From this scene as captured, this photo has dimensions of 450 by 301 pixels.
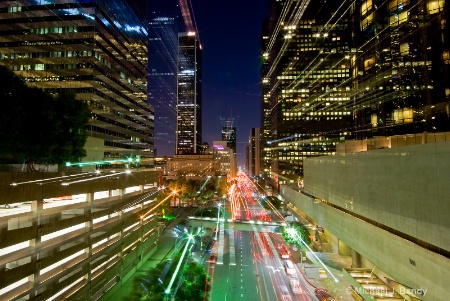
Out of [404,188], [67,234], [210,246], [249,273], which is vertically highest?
[404,188]

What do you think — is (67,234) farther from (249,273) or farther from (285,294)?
(249,273)

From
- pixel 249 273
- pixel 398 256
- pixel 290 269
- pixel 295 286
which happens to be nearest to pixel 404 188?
pixel 398 256

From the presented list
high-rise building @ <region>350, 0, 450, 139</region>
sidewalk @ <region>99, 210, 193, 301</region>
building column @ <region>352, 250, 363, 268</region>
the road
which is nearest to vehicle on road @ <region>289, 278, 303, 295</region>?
the road

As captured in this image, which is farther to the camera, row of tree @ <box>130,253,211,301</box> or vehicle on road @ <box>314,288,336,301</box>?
vehicle on road @ <box>314,288,336,301</box>

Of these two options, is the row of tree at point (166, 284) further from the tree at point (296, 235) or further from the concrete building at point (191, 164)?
the concrete building at point (191, 164)

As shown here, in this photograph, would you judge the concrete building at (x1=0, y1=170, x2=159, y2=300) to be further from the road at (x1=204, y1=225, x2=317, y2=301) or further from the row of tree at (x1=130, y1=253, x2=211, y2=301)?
the road at (x1=204, y1=225, x2=317, y2=301)

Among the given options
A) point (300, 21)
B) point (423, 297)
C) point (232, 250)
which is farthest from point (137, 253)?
point (300, 21)
